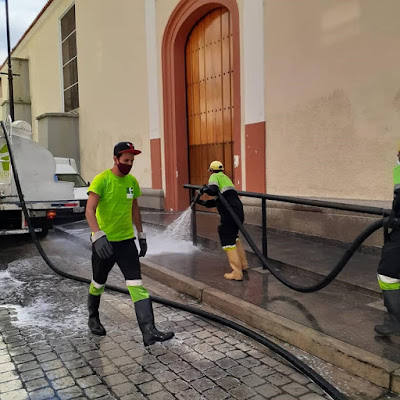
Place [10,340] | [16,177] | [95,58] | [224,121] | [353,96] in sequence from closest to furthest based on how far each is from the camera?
[10,340], [353,96], [16,177], [224,121], [95,58]

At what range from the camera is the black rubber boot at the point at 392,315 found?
365cm

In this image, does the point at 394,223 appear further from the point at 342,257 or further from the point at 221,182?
the point at 221,182

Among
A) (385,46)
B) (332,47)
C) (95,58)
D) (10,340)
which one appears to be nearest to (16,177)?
(10,340)

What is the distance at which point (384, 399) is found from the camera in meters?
3.01

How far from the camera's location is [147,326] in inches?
154

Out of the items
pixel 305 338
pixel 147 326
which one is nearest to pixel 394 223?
pixel 305 338

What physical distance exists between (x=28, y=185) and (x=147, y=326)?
576 centimetres

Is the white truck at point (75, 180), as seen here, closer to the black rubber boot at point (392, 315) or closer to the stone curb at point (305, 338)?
the stone curb at point (305, 338)

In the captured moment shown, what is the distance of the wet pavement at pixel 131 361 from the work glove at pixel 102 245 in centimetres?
84

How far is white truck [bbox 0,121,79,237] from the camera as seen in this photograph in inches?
337

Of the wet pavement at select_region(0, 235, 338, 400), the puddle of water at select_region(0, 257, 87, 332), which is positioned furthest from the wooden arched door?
the wet pavement at select_region(0, 235, 338, 400)

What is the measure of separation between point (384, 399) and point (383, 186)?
4.06 m

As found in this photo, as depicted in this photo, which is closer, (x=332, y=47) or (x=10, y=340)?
(x=10, y=340)

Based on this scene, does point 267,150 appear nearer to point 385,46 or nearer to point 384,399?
point 385,46
